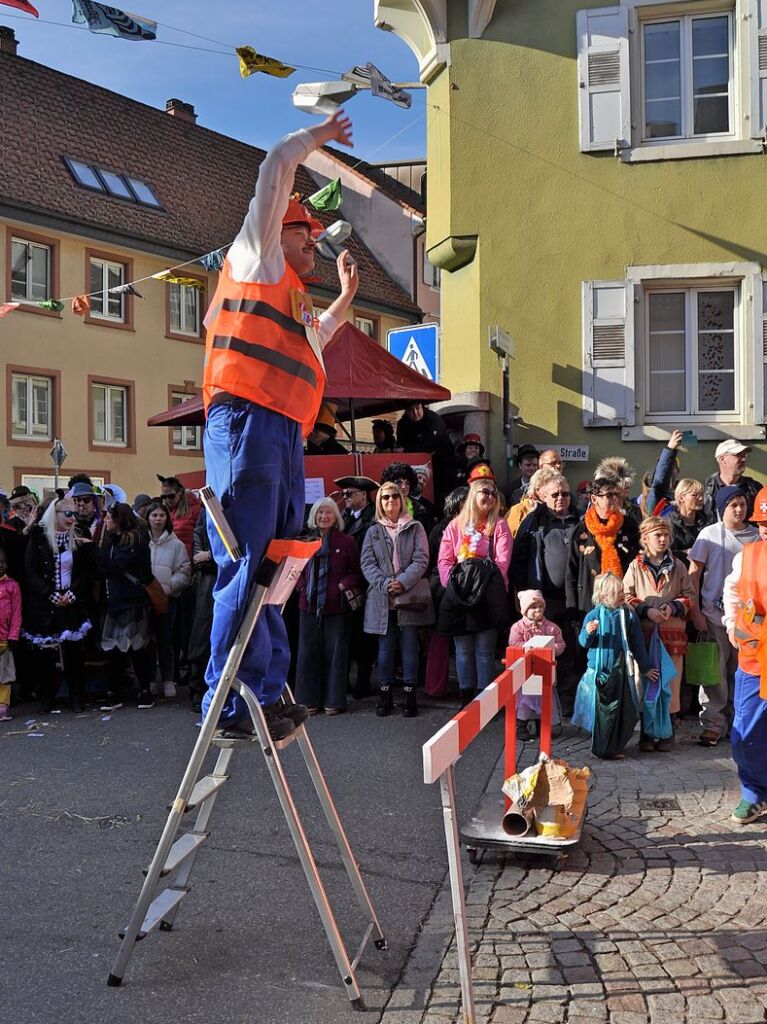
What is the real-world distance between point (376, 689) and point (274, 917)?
16.4ft

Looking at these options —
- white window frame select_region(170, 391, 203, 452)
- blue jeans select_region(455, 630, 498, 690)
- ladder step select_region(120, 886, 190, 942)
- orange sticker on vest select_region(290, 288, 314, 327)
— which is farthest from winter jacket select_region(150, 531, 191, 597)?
white window frame select_region(170, 391, 203, 452)

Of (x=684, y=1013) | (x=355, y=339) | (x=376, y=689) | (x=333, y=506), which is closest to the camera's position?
(x=684, y=1013)

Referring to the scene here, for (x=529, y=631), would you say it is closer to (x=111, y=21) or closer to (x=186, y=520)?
(x=186, y=520)

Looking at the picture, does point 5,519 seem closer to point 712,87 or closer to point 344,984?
point 344,984

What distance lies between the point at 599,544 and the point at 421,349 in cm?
623

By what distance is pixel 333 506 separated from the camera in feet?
28.1

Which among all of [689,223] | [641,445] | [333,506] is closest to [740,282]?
[689,223]

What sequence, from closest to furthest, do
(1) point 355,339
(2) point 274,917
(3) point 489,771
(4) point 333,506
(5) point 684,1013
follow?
(5) point 684,1013, (2) point 274,917, (3) point 489,771, (4) point 333,506, (1) point 355,339

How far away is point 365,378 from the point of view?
10594 mm

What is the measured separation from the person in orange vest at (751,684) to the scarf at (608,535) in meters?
1.97

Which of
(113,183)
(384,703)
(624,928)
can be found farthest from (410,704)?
(113,183)

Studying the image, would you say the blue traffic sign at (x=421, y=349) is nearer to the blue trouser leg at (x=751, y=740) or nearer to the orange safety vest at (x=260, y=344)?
the blue trouser leg at (x=751, y=740)

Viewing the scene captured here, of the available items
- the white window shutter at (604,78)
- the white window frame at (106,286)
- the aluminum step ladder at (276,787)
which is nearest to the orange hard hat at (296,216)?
the aluminum step ladder at (276,787)

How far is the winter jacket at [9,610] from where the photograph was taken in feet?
27.8
